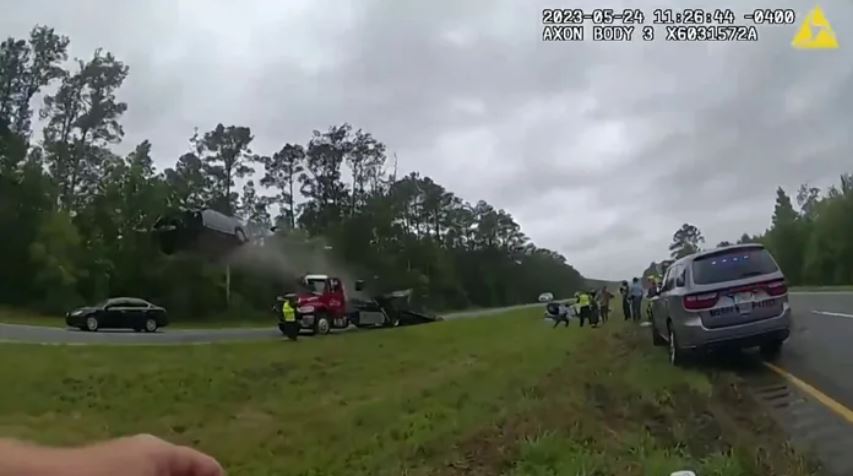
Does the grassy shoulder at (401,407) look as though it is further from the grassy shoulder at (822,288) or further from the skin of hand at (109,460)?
the skin of hand at (109,460)

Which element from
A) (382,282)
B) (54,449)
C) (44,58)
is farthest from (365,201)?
(54,449)

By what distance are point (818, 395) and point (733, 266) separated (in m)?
1.09

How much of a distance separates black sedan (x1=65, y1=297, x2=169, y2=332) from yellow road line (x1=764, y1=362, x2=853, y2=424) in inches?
153

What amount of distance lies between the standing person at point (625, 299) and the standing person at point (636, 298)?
2 cm

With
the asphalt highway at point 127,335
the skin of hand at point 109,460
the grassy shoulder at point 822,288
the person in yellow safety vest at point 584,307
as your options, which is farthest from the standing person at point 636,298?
→ the skin of hand at point 109,460

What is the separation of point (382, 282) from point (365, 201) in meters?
0.48

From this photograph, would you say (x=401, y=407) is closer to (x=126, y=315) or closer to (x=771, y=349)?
(x=126, y=315)

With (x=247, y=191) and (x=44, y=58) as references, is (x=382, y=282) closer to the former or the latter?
(x=247, y=191)

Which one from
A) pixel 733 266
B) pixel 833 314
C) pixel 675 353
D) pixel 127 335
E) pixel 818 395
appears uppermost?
pixel 733 266

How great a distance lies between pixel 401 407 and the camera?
3.94m

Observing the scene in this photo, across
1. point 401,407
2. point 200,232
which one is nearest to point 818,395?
point 401,407

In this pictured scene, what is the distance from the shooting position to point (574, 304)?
495 centimetres

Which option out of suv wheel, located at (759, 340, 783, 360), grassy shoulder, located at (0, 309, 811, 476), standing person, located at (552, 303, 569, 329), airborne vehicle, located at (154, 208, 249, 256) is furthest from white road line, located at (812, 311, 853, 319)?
airborne vehicle, located at (154, 208, 249, 256)

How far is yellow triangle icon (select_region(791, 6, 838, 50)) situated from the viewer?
351 centimetres
